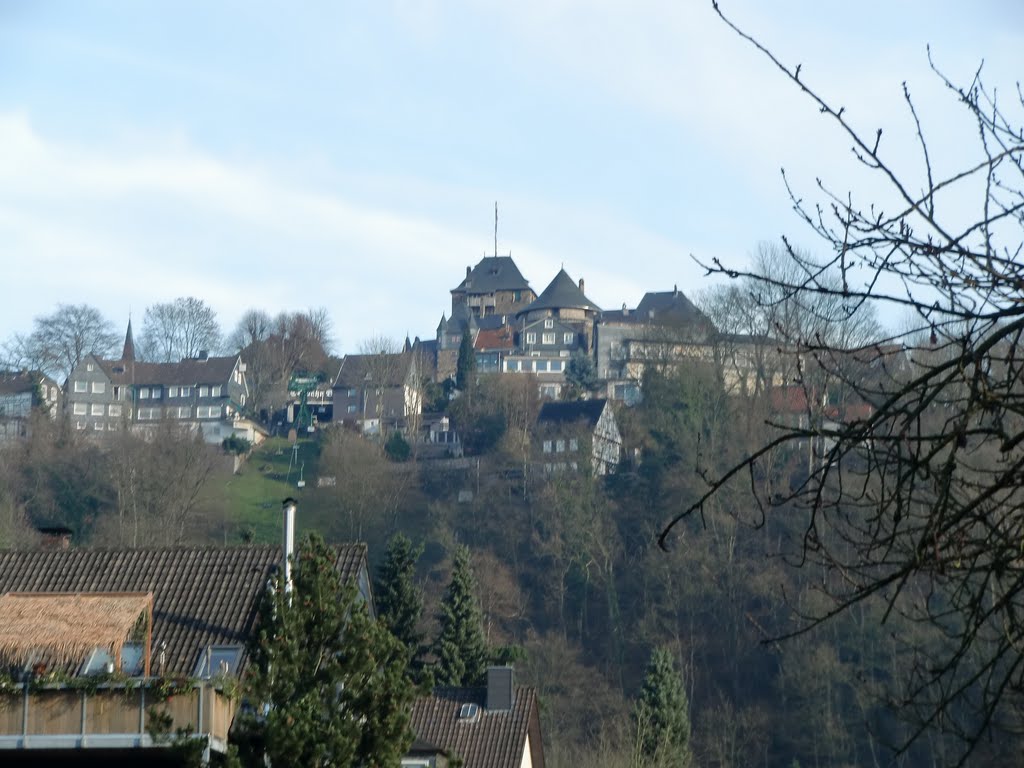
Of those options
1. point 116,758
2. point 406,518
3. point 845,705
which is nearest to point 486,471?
point 406,518

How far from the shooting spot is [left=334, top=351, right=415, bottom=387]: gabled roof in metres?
112

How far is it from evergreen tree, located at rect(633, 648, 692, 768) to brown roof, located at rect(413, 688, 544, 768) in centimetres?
784

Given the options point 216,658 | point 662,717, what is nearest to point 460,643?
point 662,717

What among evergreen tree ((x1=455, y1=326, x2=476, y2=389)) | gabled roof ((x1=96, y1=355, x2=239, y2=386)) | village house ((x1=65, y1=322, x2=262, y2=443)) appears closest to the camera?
evergreen tree ((x1=455, y1=326, x2=476, y2=389))

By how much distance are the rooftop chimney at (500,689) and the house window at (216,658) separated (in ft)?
46.5

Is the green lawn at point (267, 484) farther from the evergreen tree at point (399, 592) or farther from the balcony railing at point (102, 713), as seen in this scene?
the balcony railing at point (102, 713)

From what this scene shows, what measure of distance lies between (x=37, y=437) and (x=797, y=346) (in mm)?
83491

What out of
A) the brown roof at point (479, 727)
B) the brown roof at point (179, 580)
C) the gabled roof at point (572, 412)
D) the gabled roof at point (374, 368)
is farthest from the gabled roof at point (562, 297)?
the brown roof at point (179, 580)

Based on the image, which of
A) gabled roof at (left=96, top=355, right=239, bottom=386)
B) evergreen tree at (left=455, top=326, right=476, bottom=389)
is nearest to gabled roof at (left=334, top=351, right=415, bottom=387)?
evergreen tree at (left=455, top=326, right=476, bottom=389)

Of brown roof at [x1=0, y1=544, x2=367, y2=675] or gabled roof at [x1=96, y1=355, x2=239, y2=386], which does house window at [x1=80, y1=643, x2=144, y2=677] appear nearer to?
brown roof at [x1=0, y1=544, x2=367, y2=675]

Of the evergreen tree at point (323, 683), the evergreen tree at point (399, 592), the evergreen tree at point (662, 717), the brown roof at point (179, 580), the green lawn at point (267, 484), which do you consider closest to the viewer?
the evergreen tree at point (323, 683)

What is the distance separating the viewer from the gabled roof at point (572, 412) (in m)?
90.8

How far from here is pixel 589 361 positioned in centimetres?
11200

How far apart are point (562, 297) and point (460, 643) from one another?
3232 inches
